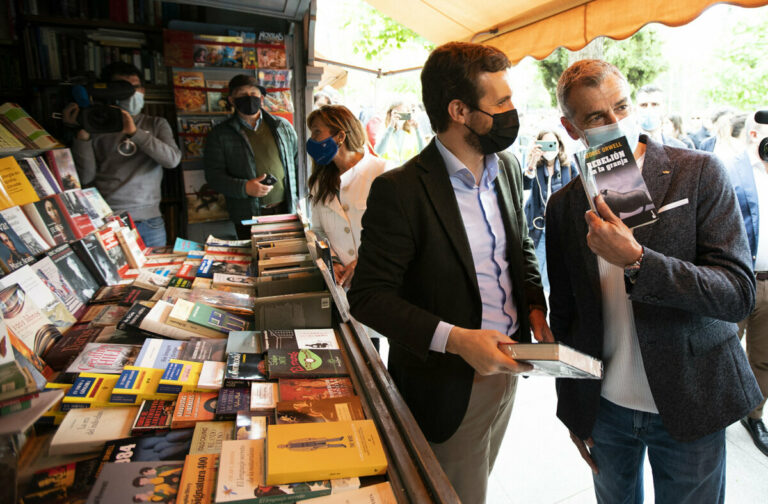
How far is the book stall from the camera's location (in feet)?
3.09

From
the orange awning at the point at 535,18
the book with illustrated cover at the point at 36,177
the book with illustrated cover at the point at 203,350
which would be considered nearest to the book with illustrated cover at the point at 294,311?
the book with illustrated cover at the point at 203,350

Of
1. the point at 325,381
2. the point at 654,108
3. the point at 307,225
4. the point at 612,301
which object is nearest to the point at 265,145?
the point at 307,225

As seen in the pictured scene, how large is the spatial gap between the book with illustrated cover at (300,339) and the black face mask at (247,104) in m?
2.46

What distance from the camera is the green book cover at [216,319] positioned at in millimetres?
1734

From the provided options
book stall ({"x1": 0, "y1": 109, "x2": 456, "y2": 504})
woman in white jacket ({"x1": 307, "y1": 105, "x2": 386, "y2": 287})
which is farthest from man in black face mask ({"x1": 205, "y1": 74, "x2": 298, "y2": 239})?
book stall ({"x1": 0, "y1": 109, "x2": 456, "y2": 504})

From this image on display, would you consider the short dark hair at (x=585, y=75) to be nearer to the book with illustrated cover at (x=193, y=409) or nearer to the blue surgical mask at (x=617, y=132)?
the blue surgical mask at (x=617, y=132)

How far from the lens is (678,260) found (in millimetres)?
1090

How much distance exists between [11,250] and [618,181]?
6.84 feet

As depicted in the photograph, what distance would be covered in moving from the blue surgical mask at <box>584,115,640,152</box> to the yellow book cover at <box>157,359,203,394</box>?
128 cm

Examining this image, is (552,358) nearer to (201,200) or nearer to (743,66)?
(201,200)

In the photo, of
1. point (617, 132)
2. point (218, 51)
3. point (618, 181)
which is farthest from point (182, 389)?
point (218, 51)

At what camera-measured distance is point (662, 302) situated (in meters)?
1.08

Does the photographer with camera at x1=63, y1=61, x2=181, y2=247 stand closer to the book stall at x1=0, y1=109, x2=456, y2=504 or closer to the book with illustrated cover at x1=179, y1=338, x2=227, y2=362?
the book stall at x1=0, y1=109, x2=456, y2=504

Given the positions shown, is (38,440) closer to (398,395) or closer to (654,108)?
(398,395)
